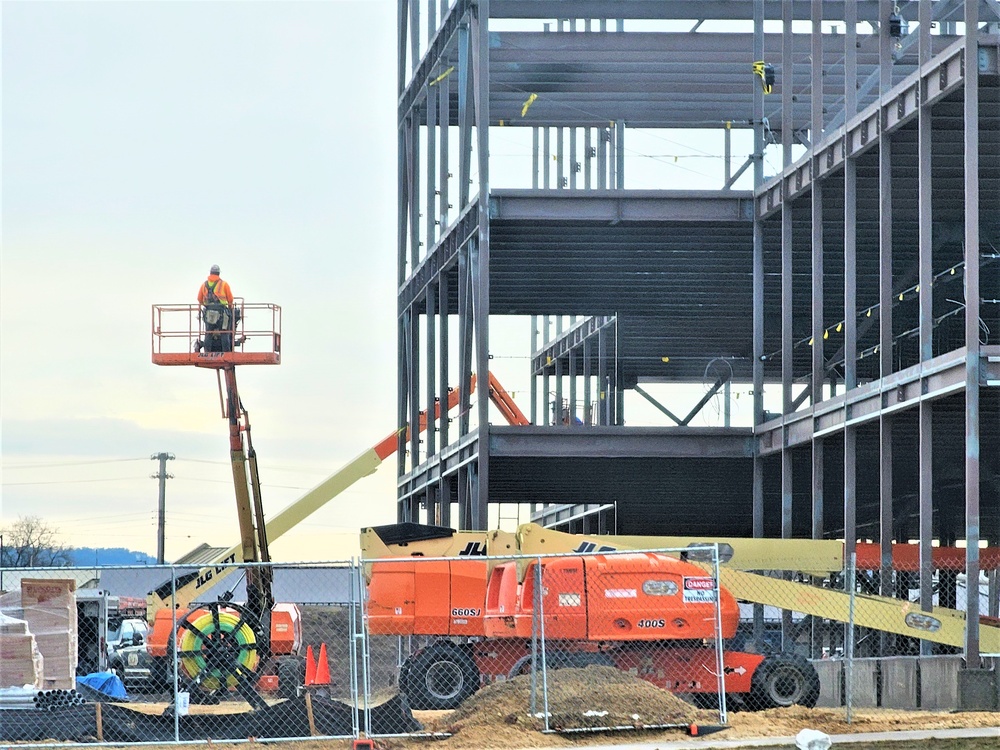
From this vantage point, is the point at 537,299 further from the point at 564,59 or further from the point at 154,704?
the point at 154,704

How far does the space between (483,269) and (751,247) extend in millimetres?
6646

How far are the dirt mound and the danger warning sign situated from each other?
2.51 m

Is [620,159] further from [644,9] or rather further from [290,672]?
[290,672]

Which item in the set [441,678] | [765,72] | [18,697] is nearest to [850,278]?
[765,72]

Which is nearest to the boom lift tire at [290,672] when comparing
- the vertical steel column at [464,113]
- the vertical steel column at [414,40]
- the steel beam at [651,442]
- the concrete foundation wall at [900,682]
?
the steel beam at [651,442]

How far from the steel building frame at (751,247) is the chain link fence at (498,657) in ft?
6.21

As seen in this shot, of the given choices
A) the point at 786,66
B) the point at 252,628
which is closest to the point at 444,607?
the point at 252,628

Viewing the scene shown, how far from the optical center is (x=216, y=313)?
29.9 metres

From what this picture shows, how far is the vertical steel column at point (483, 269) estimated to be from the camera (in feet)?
107

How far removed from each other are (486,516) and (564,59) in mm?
10863

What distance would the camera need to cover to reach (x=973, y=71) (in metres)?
22.3

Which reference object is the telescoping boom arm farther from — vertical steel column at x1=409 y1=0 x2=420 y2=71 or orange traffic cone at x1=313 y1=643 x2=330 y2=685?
vertical steel column at x1=409 y1=0 x2=420 y2=71

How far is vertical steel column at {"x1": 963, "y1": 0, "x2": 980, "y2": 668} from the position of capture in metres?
22.0

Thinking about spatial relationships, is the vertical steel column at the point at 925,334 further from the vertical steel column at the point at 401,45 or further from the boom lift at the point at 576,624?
the vertical steel column at the point at 401,45
